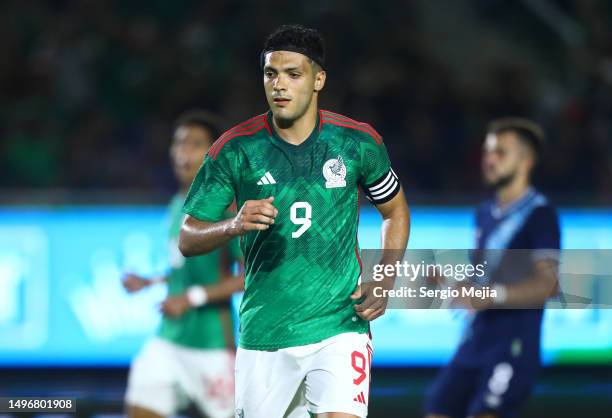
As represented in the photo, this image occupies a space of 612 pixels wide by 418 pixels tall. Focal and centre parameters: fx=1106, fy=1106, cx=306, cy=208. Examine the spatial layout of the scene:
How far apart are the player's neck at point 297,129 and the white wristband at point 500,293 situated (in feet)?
4.78

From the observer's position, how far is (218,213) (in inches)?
182

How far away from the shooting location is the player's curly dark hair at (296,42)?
179 inches

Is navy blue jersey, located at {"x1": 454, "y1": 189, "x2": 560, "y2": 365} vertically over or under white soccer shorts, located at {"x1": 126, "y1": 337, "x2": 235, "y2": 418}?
over

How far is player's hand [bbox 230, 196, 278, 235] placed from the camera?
413 centimetres

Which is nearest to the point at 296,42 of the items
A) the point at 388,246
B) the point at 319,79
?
the point at 319,79

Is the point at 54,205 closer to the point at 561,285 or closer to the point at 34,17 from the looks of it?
the point at 34,17

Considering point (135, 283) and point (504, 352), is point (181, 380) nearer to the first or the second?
point (135, 283)

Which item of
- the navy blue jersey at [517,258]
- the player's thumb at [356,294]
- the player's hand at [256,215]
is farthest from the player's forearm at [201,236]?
the navy blue jersey at [517,258]

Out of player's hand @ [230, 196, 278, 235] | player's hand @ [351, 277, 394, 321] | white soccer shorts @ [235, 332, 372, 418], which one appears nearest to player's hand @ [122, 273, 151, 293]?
white soccer shorts @ [235, 332, 372, 418]

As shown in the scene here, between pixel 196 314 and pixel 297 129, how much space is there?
2.17 meters

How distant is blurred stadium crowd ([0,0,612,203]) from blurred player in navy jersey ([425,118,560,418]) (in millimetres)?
3566

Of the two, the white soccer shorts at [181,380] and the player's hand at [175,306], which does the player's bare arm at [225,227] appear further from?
the white soccer shorts at [181,380]

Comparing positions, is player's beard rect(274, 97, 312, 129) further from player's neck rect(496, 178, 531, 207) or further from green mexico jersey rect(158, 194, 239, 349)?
player's neck rect(496, 178, 531, 207)

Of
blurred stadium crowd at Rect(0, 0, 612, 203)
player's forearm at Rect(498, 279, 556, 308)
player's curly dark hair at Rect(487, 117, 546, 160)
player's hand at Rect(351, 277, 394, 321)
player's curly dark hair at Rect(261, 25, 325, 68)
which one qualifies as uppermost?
blurred stadium crowd at Rect(0, 0, 612, 203)
